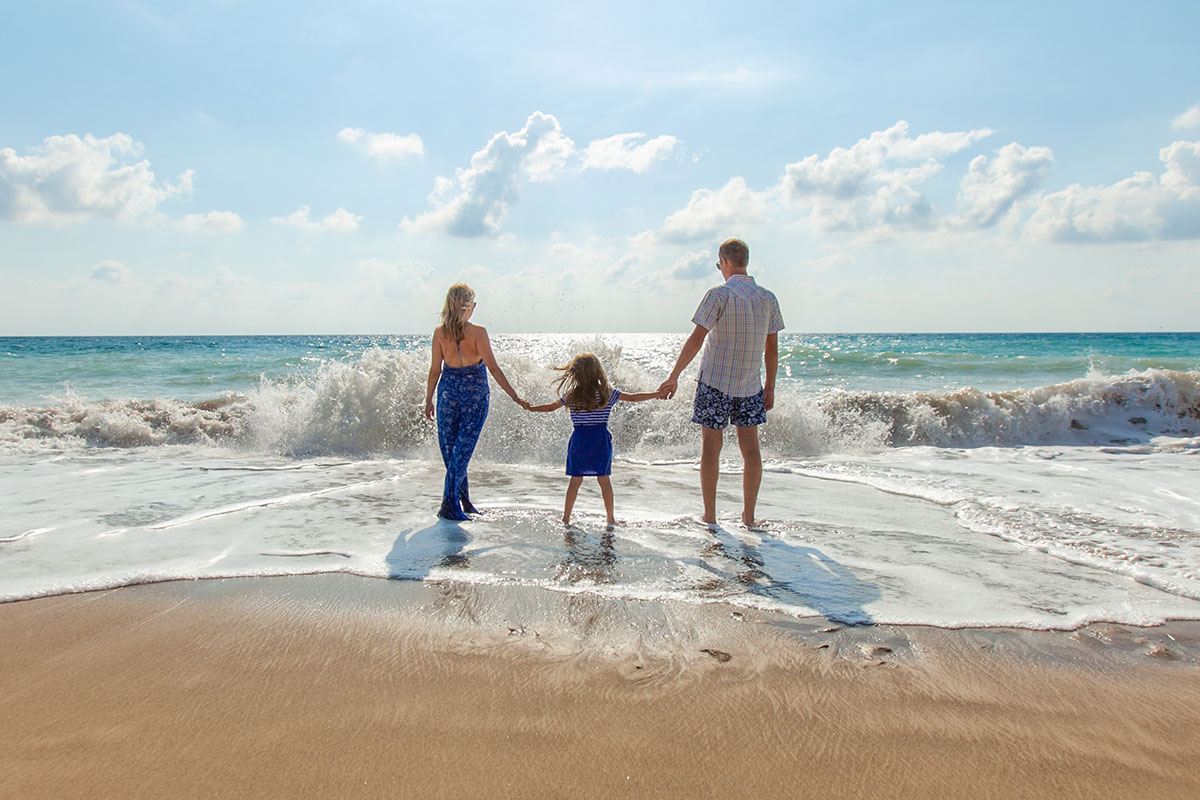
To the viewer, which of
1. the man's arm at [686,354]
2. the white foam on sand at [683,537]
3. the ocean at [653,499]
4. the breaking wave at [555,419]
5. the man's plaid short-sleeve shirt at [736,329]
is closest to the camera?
the white foam on sand at [683,537]

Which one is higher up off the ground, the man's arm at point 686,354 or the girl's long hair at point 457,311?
the girl's long hair at point 457,311

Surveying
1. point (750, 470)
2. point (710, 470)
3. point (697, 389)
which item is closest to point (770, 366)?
point (697, 389)

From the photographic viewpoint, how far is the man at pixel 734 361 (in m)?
4.86

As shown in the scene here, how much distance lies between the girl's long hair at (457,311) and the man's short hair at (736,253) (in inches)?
77.1

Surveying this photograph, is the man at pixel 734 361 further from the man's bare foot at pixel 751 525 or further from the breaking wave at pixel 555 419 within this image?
the breaking wave at pixel 555 419

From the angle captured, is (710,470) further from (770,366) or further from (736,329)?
(736,329)

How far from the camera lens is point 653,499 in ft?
20.4

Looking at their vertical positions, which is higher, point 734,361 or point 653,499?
point 734,361

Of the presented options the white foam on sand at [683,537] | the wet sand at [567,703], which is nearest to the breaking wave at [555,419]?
the white foam on sand at [683,537]

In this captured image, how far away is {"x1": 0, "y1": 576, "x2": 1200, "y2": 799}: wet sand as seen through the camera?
2.04 metres

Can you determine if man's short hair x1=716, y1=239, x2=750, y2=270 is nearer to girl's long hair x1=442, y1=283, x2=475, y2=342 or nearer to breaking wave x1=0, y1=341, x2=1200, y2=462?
girl's long hair x1=442, y1=283, x2=475, y2=342

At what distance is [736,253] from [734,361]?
79 cm

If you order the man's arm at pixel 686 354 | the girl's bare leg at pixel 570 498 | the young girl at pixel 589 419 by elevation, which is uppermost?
the man's arm at pixel 686 354

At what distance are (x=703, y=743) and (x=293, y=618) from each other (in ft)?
6.90
